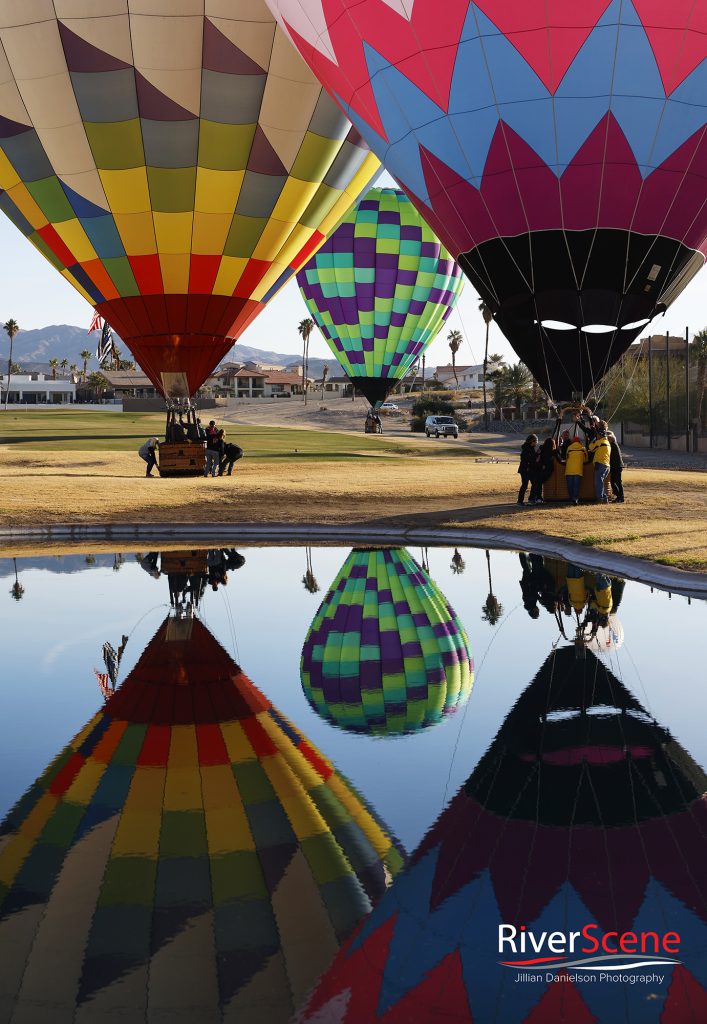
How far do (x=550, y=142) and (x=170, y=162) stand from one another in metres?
8.58

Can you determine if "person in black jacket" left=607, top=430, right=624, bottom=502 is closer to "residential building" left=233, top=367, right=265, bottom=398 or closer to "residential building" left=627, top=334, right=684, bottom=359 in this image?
"residential building" left=627, top=334, right=684, bottom=359

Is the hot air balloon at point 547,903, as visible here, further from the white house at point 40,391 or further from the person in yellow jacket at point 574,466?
the white house at point 40,391

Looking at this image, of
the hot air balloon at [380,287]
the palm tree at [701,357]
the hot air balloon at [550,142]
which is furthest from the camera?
the palm tree at [701,357]

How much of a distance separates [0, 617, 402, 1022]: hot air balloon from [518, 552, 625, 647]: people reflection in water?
364 centimetres


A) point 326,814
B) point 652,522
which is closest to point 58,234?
point 652,522

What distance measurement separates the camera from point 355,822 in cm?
543

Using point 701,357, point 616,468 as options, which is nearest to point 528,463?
point 616,468

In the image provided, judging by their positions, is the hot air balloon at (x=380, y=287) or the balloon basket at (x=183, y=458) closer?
the balloon basket at (x=183, y=458)

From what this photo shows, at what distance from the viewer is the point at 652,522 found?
18047mm

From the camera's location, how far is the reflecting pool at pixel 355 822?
4109 mm

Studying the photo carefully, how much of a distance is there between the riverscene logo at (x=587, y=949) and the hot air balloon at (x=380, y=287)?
3694cm

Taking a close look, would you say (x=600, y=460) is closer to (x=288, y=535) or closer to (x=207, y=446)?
(x=288, y=535)

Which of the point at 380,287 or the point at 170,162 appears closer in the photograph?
the point at 170,162

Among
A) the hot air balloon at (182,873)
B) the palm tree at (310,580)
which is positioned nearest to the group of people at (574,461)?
the palm tree at (310,580)
